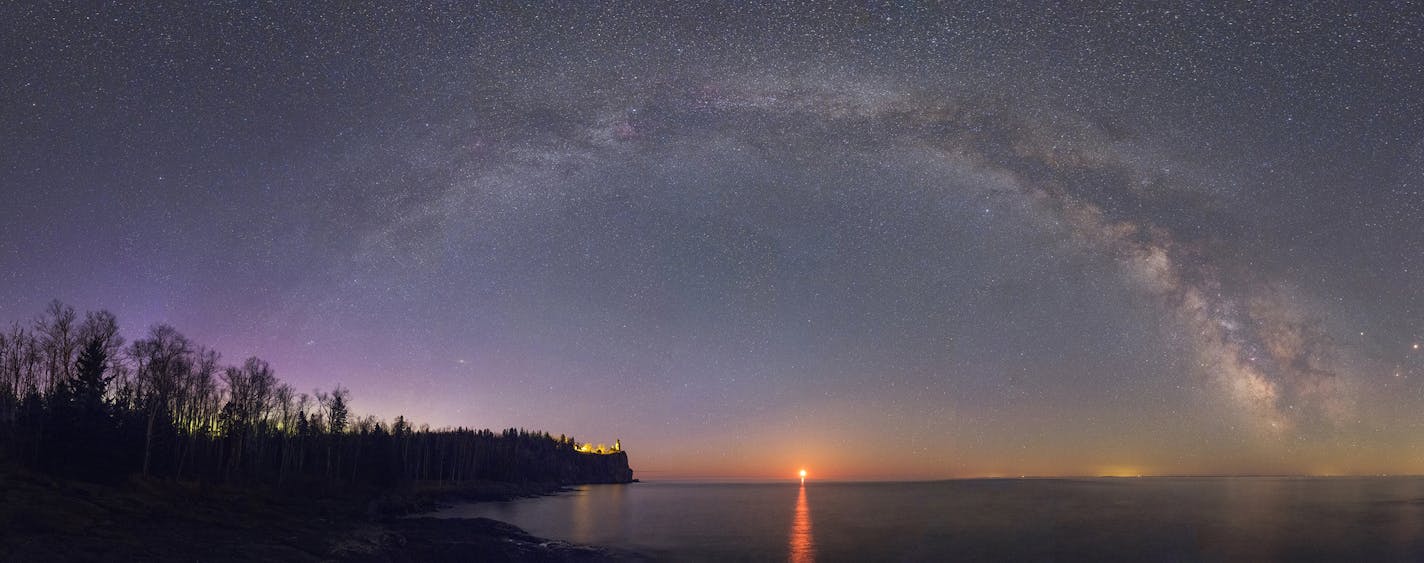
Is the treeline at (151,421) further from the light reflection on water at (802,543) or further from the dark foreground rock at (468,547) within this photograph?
the light reflection on water at (802,543)

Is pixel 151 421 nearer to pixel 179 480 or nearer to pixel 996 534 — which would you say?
pixel 179 480

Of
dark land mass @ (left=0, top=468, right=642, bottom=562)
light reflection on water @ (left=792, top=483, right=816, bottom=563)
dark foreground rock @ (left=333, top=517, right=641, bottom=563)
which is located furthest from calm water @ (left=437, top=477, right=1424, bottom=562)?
dark land mass @ (left=0, top=468, right=642, bottom=562)

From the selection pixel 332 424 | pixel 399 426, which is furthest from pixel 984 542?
pixel 399 426

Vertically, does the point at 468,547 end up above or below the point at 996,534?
above

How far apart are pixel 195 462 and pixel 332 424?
149ft

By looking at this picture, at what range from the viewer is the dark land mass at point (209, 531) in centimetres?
3353

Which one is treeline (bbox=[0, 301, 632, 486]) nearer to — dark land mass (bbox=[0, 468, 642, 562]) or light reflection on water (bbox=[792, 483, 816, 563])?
dark land mass (bbox=[0, 468, 642, 562])

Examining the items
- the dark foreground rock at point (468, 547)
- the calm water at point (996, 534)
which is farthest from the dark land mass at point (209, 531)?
the calm water at point (996, 534)

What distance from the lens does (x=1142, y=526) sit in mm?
90750

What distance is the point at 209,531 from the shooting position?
4238 cm

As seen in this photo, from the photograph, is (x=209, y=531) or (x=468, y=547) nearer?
(x=209, y=531)

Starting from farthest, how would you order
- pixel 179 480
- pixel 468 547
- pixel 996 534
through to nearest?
pixel 996 534 → pixel 179 480 → pixel 468 547

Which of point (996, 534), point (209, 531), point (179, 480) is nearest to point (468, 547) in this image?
point (209, 531)

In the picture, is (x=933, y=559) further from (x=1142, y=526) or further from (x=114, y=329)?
(x=114, y=329)
